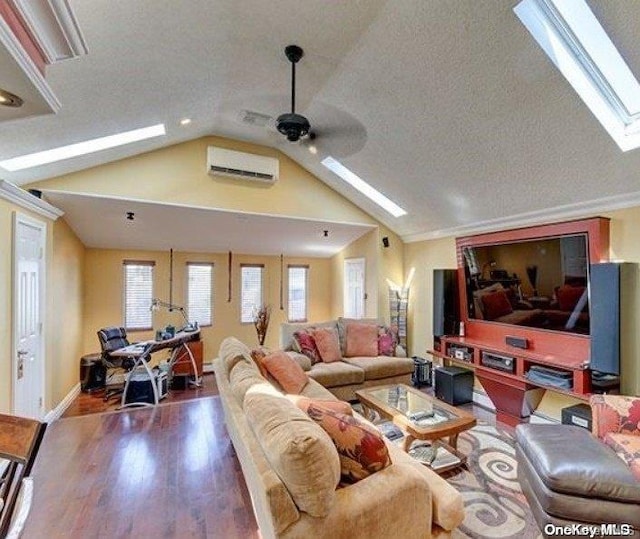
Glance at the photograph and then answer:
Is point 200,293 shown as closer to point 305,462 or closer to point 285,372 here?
point 285,372

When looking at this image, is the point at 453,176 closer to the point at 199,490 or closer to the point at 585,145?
the point at 585,145

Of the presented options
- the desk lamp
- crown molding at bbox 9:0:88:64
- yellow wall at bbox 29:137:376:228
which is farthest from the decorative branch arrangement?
crown molding at bbox 9:0:88:64

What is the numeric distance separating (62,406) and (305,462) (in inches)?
170

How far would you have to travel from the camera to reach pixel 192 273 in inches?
237

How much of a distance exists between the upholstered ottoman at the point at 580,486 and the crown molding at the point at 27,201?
432 centimetres

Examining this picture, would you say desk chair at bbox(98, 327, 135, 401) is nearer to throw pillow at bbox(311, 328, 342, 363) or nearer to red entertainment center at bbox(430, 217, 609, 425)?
throw pillow at bbox(311, 328, 342, 363)

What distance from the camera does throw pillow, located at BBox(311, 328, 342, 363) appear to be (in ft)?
14.5

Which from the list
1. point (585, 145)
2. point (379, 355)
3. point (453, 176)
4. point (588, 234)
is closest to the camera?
point (585, 145)

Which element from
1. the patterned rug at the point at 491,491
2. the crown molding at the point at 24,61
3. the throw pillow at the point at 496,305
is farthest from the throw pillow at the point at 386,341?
the crown molding at the point at 24,61

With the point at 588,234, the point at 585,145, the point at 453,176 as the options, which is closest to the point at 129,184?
the point at 453,176

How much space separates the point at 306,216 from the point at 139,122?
7.93 feet

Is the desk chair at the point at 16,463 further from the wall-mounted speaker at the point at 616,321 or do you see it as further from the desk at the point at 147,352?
the wall-mounted speaker at the point at 616,321

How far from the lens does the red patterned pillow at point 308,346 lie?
432 centimetres

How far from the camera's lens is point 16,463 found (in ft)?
4.11
